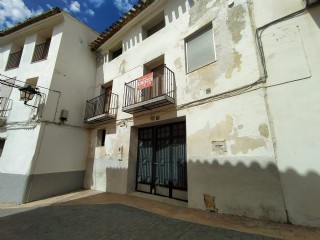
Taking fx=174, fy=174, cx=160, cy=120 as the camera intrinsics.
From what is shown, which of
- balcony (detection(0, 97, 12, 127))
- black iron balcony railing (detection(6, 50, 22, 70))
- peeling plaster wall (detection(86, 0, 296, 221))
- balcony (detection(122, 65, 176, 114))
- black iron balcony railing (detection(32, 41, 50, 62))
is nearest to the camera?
peeling plaster wall (detection(86, 0, 296, 221))

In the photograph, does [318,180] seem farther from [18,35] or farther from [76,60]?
[18,35]

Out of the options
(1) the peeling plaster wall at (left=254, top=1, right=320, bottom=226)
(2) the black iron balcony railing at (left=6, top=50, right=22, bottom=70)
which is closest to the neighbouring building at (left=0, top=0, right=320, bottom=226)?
(1) the peeling plaster wall at (left=254, top=1, right=320, bottom=226)

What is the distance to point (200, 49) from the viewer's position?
5770 millimetres

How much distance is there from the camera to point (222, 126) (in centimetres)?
459

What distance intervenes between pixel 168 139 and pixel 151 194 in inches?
84.1

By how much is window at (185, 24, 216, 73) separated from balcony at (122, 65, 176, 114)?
0.82 m

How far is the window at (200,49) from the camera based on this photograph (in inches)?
217

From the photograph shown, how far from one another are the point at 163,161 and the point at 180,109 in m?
2.04

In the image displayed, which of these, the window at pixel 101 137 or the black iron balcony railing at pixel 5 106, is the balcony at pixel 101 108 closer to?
the window at pixel 101 137

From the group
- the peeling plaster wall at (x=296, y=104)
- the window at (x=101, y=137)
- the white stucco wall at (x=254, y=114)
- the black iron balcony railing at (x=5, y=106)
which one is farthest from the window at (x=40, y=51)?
the peeling plaster wall at (x=296, y=104)

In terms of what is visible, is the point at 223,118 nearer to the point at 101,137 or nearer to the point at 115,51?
the point at 101,137

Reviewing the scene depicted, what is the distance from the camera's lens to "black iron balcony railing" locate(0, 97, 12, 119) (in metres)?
8.16

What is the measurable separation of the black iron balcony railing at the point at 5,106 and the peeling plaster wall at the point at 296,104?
10.5 meters

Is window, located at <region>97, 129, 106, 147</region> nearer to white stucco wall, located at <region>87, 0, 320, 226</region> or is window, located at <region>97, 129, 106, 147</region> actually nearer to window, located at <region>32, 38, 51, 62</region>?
white stucco wall, located at <region>87, 0, 320, 226</region>
